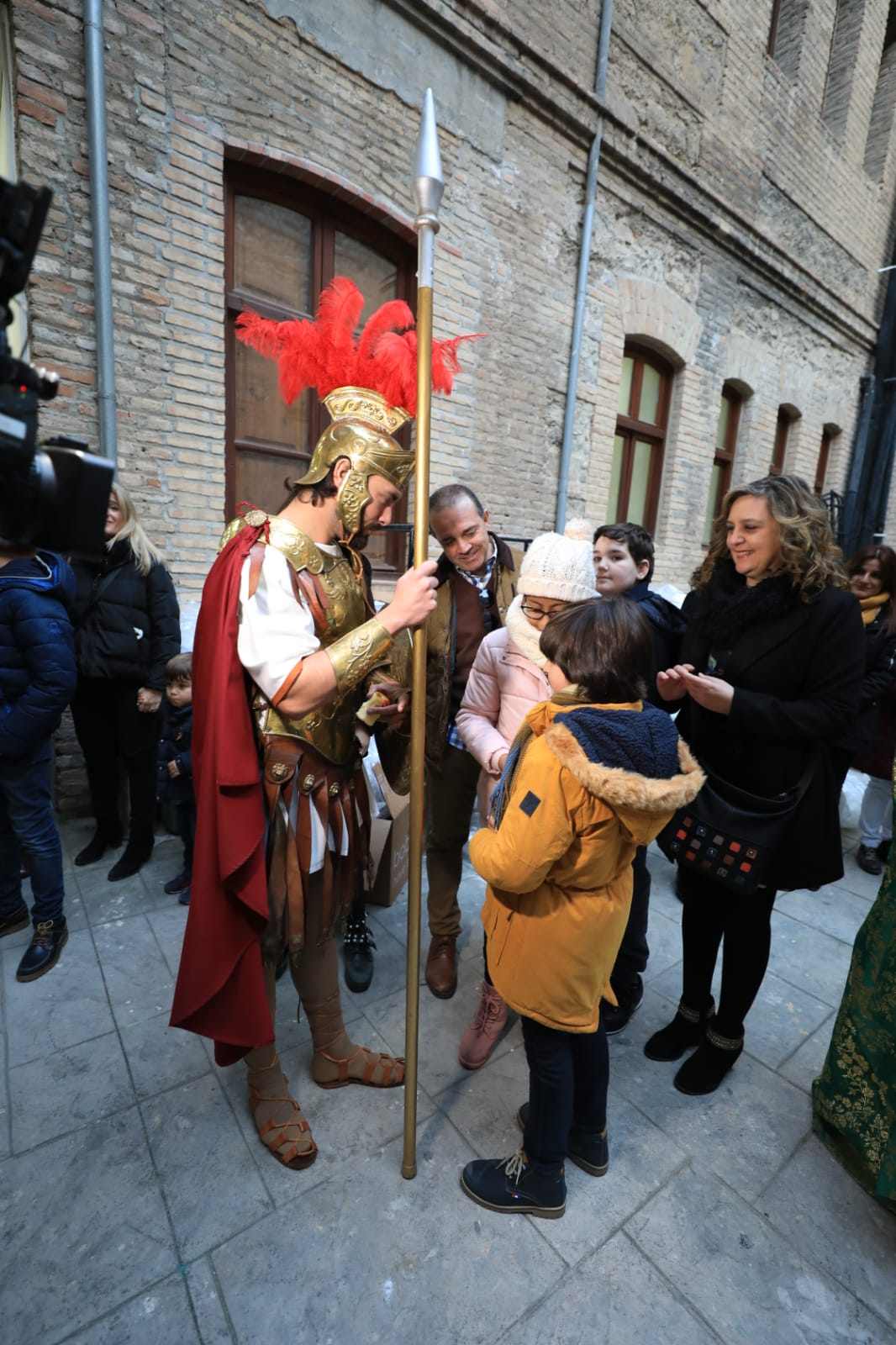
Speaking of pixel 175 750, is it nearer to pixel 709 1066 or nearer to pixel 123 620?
pixel 123 620

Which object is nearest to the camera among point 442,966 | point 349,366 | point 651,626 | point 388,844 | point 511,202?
point 349,366

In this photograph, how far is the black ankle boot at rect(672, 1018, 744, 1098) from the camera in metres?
2.12

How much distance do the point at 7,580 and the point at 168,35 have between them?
11.2 ft

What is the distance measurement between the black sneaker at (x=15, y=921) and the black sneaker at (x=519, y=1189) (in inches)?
90.3

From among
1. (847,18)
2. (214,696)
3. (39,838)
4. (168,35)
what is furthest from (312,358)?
(847,18)

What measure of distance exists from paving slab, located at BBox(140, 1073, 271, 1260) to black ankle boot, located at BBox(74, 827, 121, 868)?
180 cm

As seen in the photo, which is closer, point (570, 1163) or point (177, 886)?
point (570, 1163)

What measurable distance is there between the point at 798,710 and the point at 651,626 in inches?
21.9

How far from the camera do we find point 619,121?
5.77m

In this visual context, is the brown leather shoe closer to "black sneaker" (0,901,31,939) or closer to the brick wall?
"black sneaker" (0,901,31,939)

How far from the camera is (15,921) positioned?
2.84m

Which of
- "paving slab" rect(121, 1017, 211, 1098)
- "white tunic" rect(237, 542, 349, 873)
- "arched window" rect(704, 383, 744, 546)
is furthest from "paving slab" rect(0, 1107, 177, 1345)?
"arched window" rect(704, 383, 744, 546)

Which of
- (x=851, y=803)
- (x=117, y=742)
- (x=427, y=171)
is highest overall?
(x=427, y=171)

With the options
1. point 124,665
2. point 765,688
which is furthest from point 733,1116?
point 124,665
